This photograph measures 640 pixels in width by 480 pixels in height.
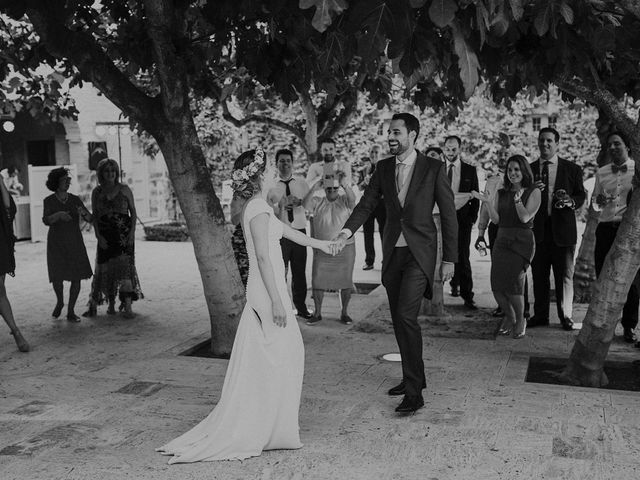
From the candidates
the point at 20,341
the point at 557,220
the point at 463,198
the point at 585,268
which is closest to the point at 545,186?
the point at 557,220

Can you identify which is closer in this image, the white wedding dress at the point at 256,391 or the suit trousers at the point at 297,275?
the white wedding dress at the point at 256,391

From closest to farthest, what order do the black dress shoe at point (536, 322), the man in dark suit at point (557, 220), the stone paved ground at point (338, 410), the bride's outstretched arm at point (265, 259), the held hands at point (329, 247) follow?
the stone paved ground at point (338, 410)
the bride's outstretched arm at point (265, 259)
the held hands at point (329, 247)
the man in dark suit at point (557, 220)
the black dress shoe at point (536, 322)

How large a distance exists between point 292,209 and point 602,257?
353 centimetres

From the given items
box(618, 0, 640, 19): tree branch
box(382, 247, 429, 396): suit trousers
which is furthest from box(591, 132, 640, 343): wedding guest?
box(382, 247, 429, 396): suit trousers

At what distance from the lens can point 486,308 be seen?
420 inches

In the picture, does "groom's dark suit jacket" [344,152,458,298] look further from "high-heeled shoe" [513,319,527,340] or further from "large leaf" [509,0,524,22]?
"high-heeled shoe" [513,319,527,340]

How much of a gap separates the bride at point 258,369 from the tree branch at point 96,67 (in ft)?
8.90

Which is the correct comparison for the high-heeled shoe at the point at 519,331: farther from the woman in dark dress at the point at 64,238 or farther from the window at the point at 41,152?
the window at the point at 41,152

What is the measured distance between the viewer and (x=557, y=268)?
29.9 ft

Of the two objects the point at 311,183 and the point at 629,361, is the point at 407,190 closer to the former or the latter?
the point at 629,361

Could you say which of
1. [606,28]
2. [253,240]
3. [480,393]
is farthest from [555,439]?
[606,28]

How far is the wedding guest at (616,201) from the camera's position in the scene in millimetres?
8375

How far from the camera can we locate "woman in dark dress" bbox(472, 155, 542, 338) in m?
8.57

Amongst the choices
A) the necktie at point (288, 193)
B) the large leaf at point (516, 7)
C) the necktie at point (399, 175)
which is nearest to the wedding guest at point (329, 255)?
the necktie at point (288, 193)
